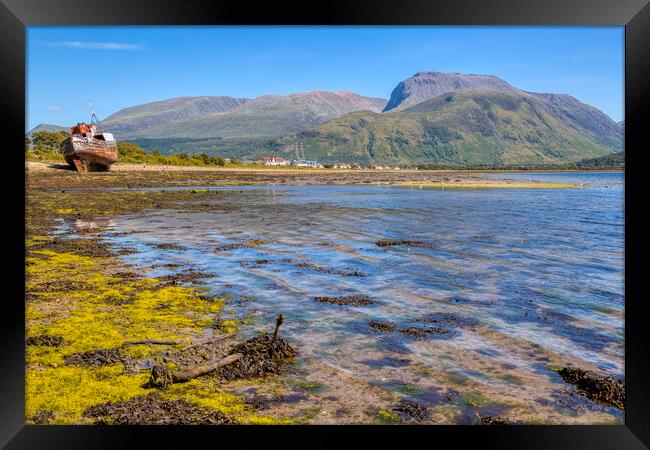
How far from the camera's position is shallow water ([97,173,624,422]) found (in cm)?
893

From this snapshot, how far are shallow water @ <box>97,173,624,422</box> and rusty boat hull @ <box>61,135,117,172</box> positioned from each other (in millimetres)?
44225

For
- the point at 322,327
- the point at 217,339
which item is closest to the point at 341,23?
the point at 217,339

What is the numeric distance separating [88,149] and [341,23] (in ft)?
247

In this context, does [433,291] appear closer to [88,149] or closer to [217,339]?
[217,339]

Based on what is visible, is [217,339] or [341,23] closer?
[341,23]

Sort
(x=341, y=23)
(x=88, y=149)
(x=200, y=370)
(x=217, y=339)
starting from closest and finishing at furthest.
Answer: (x=341, y=23) → (x=200, y=370) → (x=217, y=339) → (x=88, y=149)

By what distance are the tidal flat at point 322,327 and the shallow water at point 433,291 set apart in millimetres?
63

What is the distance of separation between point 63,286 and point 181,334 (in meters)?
5.99

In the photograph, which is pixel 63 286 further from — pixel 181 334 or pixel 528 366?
pixel 528 366

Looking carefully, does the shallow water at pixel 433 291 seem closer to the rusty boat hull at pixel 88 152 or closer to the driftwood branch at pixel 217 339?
the driftwood branch at pixel 217 339

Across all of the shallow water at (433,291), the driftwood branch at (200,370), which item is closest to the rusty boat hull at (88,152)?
the shallow water at (433,291)

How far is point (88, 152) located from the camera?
238 ft

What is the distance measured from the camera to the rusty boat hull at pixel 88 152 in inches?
2766

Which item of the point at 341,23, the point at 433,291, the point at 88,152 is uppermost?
the point at 88,152
